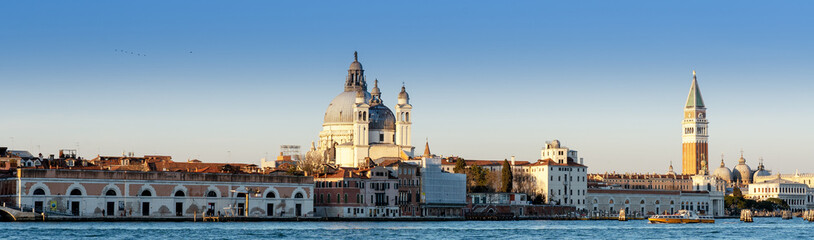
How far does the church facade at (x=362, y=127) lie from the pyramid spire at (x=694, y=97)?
63.5 meters

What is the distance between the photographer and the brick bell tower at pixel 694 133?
168m

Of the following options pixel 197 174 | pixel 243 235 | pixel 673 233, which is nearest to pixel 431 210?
pixel 197 174

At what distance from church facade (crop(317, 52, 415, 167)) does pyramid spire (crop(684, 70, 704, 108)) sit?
2502 inches

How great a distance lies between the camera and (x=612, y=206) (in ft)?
377

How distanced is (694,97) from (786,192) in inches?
759

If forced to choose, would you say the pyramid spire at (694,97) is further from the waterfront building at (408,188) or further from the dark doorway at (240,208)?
the dark doorway at (240,208)

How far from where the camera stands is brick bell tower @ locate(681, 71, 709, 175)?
168 meters

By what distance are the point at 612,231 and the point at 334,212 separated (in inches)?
767

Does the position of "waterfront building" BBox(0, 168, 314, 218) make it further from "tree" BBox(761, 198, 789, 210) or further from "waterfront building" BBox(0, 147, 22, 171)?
"tree" BBox(761, 198, 789, 210)

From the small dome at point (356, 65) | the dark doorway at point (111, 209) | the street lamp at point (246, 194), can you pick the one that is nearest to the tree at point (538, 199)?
the small dome at point (356, 65)

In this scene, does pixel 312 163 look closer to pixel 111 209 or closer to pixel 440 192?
pixel 440 192

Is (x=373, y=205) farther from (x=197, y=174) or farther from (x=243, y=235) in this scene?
(x=243, y=235)

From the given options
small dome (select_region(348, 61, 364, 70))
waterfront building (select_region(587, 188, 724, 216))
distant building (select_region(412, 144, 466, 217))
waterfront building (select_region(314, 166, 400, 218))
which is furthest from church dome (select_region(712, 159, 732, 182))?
waterfront building (select_region(314, 166, 400, 218))

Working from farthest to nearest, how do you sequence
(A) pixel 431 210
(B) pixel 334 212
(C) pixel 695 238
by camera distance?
1. (A) pixel 431 210
2. (B) pixel 334 212
3. (C) pixel 695 238
